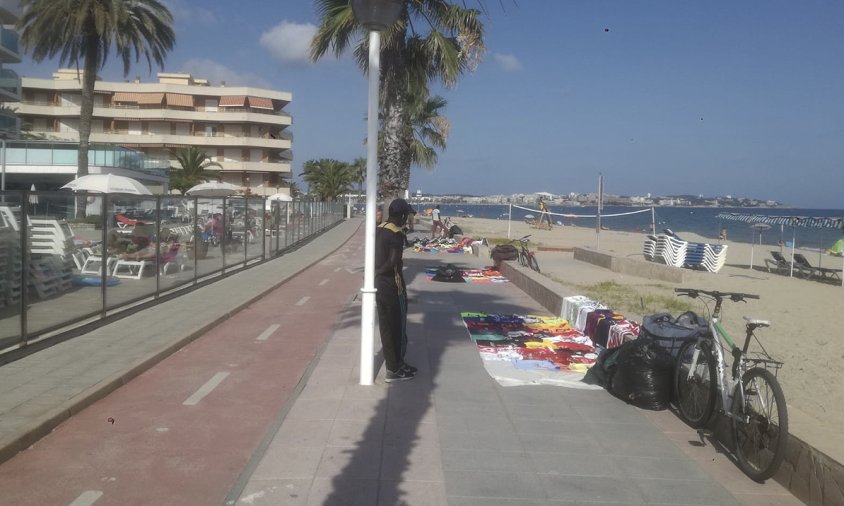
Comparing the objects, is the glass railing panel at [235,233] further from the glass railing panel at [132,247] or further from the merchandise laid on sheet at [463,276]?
the glass railing panel at [132,247]

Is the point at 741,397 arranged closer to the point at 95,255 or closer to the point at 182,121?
the point at 95,255

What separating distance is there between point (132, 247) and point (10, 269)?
3.56m

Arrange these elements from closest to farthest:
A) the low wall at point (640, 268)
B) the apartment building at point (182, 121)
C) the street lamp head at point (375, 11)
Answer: the street lamp head at point (375, 11) < the low wall at point (640, 268) < the apartment building at point (182, 121)

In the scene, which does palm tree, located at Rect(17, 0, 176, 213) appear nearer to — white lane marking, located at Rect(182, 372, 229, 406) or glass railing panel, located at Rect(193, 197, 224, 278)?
glass railing panel, located at Rect(193, 197, 224, 278)

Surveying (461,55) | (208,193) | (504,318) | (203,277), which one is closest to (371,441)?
(504,318)

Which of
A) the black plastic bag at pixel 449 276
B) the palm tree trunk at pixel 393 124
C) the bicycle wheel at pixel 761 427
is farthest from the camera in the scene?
the black plastic bag at pixel 449 276

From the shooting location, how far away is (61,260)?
30.8 ft

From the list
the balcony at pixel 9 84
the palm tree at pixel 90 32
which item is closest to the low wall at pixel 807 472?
the palm tree at pixel 90 32

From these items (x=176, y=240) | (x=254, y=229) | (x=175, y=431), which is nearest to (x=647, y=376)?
(x=175, y=431)

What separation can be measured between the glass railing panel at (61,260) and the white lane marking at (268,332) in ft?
7.27

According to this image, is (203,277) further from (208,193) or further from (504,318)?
(208,193)

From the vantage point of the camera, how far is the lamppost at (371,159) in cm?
723

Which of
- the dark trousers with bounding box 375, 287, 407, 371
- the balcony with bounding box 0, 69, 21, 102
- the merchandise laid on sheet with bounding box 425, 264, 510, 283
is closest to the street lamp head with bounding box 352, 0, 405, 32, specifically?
the dark trousers with bounding box 375, 287, 407, 371

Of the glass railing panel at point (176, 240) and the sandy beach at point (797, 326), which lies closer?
the sandy beach at point (797, 326)
